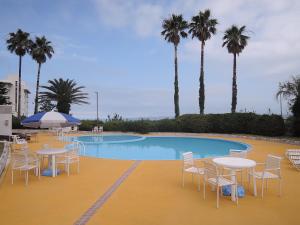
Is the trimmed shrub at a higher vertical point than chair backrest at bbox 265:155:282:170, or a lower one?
higher

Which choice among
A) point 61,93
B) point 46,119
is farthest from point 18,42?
point 46,119

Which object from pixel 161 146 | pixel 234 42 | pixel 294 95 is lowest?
pixel 161 146

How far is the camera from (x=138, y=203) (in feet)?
18.1

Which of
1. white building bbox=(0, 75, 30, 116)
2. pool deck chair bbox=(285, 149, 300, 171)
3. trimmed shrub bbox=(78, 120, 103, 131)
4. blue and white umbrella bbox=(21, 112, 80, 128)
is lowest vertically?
pool deck chair bbox=(285, 149, 300, 171)

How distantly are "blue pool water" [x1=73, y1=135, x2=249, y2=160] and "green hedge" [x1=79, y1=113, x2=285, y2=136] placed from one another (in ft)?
7.55

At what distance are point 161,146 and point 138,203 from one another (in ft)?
46.0

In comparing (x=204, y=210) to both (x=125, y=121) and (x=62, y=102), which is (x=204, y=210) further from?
(x=62, y=102)

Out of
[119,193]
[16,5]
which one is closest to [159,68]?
[16,5]

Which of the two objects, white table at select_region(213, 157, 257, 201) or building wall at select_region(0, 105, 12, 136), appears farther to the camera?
building wall at select_region(0, 105, 12, 136)

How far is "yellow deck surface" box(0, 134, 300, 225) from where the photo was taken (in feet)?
15.3

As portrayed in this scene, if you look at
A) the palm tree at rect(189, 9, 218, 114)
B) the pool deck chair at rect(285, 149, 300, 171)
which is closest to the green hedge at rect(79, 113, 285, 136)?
the palm tree at rect(189, 9, 218, 114)

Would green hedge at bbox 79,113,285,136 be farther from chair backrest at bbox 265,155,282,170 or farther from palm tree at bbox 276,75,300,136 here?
chair backrest at bbox 265,155,282,170

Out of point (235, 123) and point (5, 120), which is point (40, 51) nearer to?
point (5, 120)

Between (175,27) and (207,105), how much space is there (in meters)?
9.69
